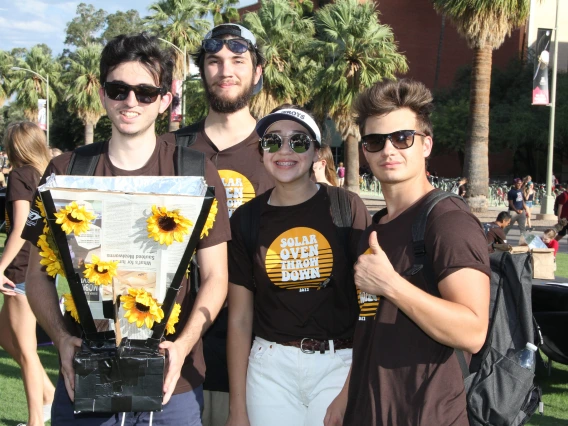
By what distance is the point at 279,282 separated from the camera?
9.82ft

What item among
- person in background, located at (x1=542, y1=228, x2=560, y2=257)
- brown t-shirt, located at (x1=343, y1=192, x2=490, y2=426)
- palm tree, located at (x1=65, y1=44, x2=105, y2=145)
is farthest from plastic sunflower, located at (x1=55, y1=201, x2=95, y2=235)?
palm tree, located at (x1=65, y1=44, x2=105, y2=145)

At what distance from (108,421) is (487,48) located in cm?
2199

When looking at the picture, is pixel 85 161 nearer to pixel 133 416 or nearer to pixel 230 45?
pixel 133 416

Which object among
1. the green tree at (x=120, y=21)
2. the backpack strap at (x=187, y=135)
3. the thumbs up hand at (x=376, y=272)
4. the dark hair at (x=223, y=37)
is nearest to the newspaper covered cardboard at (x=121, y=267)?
the thumbs up hand at (x=376, y=272)

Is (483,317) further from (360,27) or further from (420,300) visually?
(360,27)

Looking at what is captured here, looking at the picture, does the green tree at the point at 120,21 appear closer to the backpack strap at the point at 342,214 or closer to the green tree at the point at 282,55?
the green tree at the point at 282,55

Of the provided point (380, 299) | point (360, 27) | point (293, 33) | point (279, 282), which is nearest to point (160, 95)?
point (279, 282)

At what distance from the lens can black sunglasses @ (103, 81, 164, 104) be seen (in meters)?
2.76

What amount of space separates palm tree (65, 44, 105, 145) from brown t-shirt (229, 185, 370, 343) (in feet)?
150

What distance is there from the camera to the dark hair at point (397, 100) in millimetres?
2615

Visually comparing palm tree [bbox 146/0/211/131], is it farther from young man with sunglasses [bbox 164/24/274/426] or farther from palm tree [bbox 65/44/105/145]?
young man with sunglasses [bbox 164/24/274/426]

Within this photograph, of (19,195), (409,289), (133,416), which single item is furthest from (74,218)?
(19,195)

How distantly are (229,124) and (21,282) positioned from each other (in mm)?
2454

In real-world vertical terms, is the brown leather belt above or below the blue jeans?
above
